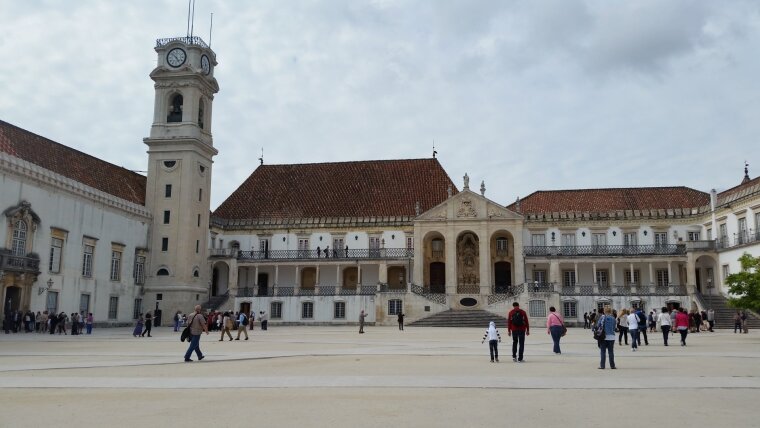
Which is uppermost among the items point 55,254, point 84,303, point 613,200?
point 613,200

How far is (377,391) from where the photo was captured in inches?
382

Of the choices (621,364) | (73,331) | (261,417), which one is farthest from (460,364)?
(73,331)

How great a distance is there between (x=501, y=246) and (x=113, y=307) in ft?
91.0

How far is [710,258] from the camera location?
45.1 meters

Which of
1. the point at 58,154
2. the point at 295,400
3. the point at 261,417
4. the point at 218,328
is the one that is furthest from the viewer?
the point at 58,154

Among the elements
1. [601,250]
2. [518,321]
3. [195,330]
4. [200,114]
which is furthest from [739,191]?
[195,330]

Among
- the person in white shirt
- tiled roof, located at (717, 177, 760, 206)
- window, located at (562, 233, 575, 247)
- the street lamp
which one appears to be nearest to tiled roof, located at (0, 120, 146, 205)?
the street lamp

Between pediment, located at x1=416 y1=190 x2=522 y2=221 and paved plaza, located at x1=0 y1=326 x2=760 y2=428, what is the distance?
30705 mm

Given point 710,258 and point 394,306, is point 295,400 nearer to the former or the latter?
point 394,306

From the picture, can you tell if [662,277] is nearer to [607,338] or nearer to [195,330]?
[607,338]

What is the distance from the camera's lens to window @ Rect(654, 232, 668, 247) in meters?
47.7

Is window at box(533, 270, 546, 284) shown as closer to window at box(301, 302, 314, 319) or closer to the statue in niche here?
the statue in niche

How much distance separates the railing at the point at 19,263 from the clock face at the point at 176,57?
18.8 metres

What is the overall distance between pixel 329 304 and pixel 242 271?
368 inches
